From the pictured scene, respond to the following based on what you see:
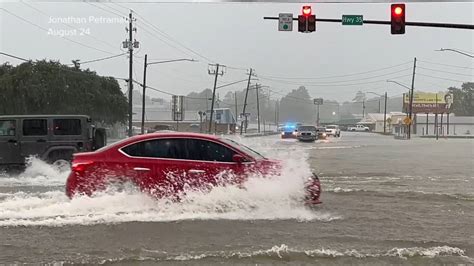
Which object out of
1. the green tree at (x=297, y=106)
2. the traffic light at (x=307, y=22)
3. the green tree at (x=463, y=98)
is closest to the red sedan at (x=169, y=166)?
the traffic light at (x=307, y=22)

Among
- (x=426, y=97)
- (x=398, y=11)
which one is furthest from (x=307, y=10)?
(x=426, y=97)

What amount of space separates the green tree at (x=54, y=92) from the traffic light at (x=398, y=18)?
724 cm

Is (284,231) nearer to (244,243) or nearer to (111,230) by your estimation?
(244,243)

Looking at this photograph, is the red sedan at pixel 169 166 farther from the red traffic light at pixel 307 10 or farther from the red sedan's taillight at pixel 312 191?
the red traffic light at pixel 307 10

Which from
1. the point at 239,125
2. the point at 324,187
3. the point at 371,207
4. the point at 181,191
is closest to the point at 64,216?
the point at 181,191

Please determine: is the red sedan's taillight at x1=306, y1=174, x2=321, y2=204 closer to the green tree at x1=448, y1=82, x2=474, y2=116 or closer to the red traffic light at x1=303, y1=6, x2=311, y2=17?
the red traffic light at x1=303, y1=6, x2=311, y2=17

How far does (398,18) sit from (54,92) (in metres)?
8.83

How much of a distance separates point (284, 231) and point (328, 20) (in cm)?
603

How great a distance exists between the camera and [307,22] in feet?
36.6

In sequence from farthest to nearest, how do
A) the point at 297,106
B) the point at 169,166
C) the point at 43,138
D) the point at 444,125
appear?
the point at 444,125, the point at 297,106, the point at 43,138, the point at 169,166

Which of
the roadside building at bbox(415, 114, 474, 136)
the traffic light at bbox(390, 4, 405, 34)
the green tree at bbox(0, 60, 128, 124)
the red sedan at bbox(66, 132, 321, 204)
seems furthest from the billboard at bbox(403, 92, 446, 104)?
the red sedan at bbox(66, 132, 321, 204)

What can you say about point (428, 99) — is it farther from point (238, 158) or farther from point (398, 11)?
point (238, 158)

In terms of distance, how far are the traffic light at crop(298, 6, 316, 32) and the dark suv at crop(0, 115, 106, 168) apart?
548cm

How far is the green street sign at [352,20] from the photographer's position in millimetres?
10136
